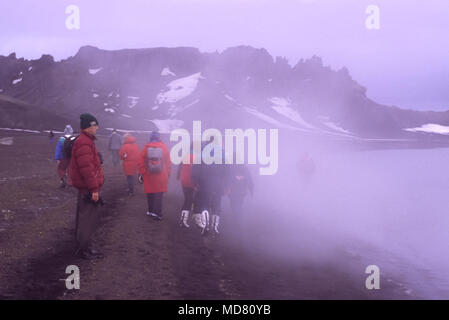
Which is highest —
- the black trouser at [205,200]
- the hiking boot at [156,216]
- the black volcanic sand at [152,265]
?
the black trouser at [205,200]

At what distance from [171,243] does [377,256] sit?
242 inches

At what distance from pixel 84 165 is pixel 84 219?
106cm

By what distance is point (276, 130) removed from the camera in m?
172

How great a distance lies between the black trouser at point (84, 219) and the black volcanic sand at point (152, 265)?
36 cm

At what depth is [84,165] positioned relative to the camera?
8.62 metres

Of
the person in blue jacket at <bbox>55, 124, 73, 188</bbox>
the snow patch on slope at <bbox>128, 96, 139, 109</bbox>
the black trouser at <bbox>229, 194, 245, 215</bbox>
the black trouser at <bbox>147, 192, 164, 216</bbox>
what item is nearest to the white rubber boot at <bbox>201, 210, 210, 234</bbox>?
the black trouser at <bbox>147, 192, 164, 216</bbox>

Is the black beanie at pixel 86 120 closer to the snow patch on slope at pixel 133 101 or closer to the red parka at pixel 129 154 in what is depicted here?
the red parka at pixel 129 154

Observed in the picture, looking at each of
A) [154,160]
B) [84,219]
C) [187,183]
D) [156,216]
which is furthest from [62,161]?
[84,219]

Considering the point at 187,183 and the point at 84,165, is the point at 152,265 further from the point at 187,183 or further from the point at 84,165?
the point at 187,183

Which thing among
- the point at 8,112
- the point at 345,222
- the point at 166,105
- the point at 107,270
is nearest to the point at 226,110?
the point at 166,105

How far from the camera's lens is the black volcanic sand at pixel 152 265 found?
25.4 ft

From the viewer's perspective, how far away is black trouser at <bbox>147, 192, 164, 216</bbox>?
1299 centimetres

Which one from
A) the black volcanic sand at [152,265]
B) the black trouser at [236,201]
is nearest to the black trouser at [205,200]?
the black volcanic sand at [152,265]
